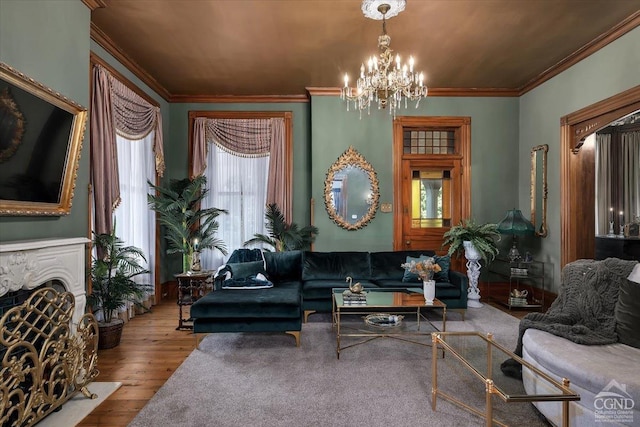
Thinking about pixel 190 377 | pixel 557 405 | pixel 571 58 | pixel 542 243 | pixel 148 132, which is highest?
pixel 571 58

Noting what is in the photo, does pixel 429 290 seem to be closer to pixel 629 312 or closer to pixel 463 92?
pixel 629 312

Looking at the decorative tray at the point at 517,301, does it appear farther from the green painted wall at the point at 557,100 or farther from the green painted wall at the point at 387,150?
the green painted wall at the point at 387,150

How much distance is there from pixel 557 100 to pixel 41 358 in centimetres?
632

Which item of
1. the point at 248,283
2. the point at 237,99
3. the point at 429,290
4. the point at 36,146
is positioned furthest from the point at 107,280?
the point at 237,99

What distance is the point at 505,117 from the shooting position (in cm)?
601

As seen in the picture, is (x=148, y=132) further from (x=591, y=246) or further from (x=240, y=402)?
(x=591, y=246)

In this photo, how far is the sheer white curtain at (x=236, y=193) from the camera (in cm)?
612

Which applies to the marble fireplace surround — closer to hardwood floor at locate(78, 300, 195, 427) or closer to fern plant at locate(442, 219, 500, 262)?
hardwood floor at locate(78, 300, 195, 427)

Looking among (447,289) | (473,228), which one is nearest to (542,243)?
(473,228)

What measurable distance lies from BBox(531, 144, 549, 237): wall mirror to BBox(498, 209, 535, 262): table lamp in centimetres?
18

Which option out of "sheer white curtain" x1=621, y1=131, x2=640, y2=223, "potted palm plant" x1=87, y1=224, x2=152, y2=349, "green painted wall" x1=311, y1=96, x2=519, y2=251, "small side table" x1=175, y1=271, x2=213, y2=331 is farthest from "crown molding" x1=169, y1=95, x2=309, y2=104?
"sheer white curtain" x1=621, y1=131, x2=640, y2=223

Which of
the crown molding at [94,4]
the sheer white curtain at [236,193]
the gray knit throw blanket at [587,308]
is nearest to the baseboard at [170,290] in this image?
the sheer white curtain at [236,193]

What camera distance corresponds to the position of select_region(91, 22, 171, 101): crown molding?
3.96m

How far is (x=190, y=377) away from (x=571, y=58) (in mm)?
5735
